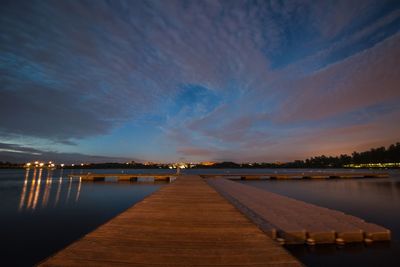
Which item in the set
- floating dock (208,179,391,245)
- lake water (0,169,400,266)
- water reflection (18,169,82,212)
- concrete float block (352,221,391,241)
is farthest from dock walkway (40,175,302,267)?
water reflection (18,169,82,212)

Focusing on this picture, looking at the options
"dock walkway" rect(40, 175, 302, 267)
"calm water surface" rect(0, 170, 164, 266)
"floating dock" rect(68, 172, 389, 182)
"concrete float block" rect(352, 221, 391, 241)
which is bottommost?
"calm water surface" rect(0, 170, 164, 266)

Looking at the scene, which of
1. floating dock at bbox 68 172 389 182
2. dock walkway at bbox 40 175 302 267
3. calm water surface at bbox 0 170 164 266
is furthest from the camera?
floating dock at bbox 68 172 389 182

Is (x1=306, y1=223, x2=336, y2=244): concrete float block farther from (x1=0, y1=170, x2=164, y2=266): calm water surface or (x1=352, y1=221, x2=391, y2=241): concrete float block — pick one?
(x1=0, y1=170, x2=164, y2=266): calm water surface

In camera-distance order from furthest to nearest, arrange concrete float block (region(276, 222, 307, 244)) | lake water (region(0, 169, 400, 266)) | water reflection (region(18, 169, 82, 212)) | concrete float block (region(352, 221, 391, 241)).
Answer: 1. water reflection (region(18, 169, 82, 212))
2. concrete float block (region(352, 221, 391, 241))
3. concrete float block (region(276, 222, 307, 244))
4. lake water (region(0, 169, 400, 266))

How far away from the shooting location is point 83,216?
1708 centimetres

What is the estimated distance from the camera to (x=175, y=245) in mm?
4867

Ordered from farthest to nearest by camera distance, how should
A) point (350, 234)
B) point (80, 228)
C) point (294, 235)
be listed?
point (80, 228) → point (350, 234) → point (294, 235)

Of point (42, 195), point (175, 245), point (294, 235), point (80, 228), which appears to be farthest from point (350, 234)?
point (42, 195)

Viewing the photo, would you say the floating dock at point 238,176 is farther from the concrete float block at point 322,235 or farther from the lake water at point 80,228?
the concrete float block at point 322,235

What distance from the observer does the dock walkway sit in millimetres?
4004

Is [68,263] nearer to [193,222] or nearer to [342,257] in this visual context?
[193,222]

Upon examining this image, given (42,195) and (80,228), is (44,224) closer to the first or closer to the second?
(80,228)

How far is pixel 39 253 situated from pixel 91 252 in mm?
8023

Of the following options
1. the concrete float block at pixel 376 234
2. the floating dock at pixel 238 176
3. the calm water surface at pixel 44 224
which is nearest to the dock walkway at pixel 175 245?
the concrete float block at pixel 376 234
